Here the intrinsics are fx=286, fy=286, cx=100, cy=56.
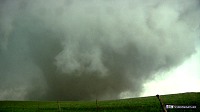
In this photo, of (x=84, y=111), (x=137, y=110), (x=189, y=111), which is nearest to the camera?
Result: (x=189, y=111)

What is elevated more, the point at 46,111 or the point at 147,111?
the point at 46,111

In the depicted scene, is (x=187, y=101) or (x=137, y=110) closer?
(x=137, y=110)

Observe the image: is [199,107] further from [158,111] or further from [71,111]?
[71,111]

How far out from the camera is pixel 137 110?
4950cm

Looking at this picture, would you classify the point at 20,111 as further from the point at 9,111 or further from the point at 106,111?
the point at 106,111

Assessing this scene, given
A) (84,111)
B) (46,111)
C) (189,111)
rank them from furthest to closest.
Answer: (46,111) → (84,111) → (189,111)

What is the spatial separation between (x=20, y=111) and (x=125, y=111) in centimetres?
2415

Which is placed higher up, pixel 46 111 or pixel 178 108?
pixel 46 111

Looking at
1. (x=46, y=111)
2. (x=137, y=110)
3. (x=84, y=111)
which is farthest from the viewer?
(x=46, y=111)

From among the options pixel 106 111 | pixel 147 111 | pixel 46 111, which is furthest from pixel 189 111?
pixel 46 111

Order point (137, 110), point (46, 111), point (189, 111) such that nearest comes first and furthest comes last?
point (189, 111)
point (137, 110)
point (46, 111)

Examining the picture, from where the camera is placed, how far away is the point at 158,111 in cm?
4644

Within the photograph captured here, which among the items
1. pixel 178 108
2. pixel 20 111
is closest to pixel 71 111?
pixel 20 111

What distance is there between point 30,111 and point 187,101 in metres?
Result: 32.0
